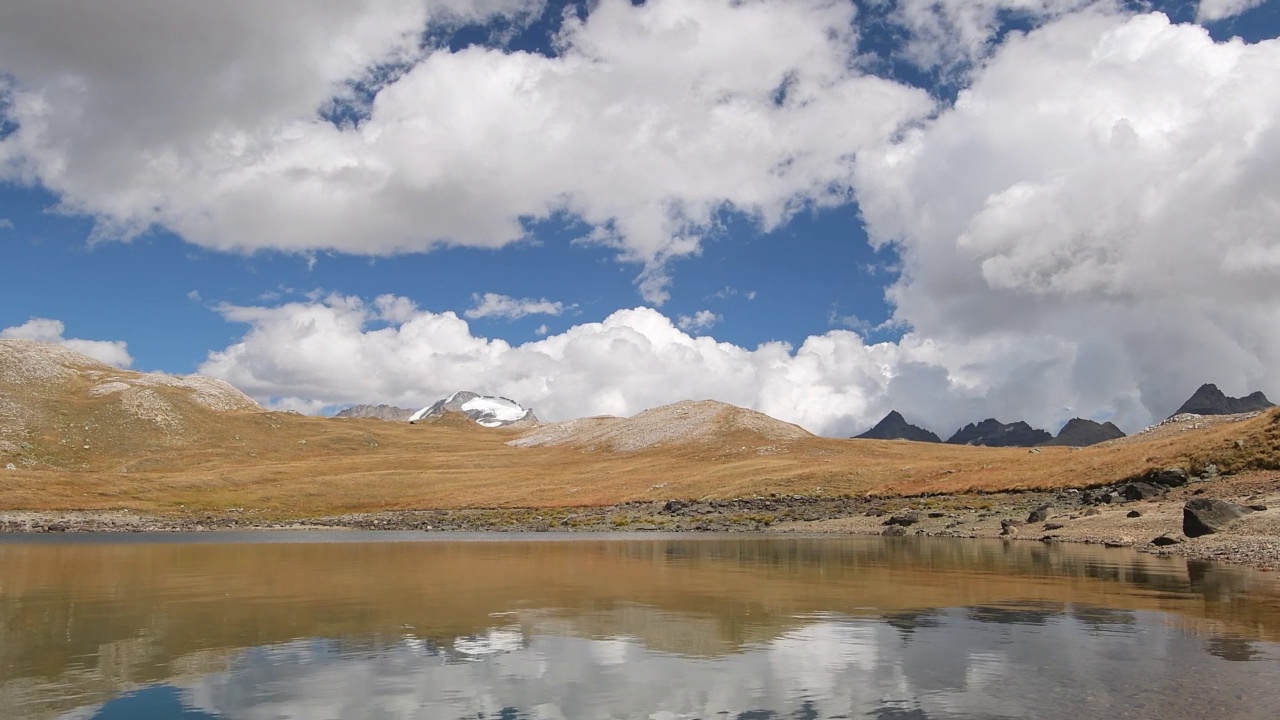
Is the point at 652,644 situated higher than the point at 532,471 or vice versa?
the point at 532,471

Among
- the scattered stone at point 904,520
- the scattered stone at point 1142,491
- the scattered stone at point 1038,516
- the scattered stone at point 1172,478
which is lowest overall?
the scattered stone at point 904,520

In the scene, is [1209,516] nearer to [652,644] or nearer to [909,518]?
[909,518]

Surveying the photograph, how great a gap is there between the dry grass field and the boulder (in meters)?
18.9

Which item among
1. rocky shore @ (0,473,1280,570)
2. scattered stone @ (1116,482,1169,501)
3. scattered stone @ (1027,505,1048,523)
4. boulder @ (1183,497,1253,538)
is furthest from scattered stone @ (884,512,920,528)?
boulder @ (1183,497,1253,538)

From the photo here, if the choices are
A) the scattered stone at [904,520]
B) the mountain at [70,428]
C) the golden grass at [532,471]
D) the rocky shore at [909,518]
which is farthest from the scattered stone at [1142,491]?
the mountain at [70,428]

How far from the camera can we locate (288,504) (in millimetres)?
126812

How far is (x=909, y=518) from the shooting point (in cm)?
6800

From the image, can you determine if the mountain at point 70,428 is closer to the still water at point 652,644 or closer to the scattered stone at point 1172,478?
the still water at point 652,644

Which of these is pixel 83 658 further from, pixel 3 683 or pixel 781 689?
pixel 781 689

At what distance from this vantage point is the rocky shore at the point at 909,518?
42.2 metres

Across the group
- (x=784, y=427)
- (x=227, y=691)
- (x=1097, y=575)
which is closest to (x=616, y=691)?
(x=227, y=691)

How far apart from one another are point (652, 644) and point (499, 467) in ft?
535

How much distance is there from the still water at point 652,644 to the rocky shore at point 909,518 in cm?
860

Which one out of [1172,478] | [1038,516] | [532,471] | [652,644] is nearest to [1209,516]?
[1038,516]
